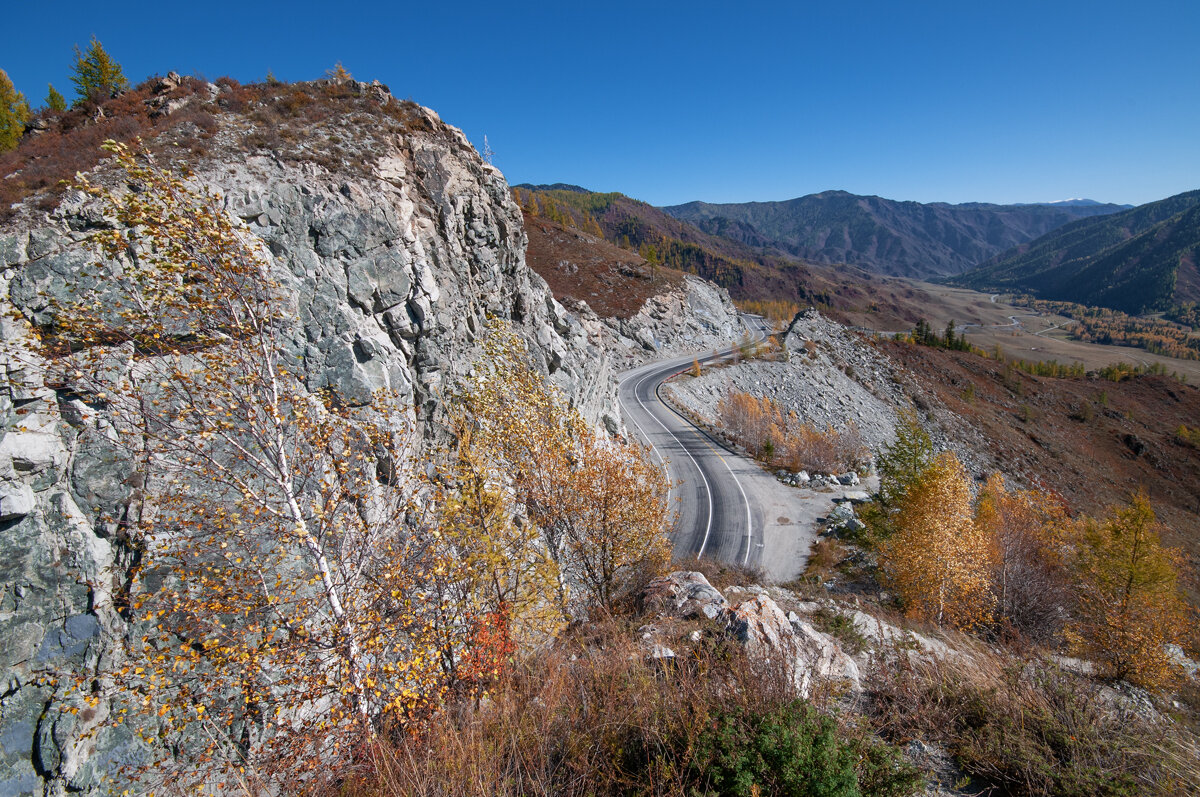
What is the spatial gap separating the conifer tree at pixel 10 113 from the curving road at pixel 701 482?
38163 millimetres

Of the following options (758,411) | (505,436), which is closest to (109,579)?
(505,436)

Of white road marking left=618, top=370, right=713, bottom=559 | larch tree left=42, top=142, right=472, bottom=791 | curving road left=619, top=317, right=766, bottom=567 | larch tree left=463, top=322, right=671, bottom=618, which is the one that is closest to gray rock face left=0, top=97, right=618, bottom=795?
larch tree left=42, top=142, right=472, bottom=791

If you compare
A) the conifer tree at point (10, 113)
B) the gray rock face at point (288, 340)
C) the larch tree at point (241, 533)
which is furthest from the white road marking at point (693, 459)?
the conifer tree at point (10, 113)

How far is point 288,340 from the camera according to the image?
44.0 ft

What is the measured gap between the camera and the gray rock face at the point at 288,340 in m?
8.55

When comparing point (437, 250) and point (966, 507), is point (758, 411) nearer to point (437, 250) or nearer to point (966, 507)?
point (966, 507)

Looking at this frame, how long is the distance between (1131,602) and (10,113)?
5987cm

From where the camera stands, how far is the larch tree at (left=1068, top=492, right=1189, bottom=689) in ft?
45.8

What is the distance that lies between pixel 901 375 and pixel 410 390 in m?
74.9

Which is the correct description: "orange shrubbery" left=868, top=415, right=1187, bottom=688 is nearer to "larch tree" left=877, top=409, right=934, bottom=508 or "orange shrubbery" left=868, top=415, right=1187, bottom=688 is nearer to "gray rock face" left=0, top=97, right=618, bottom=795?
"larch tree" left=877, top=409, right=934, bottom=508

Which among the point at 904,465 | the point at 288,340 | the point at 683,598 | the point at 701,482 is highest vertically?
the point at 288,340

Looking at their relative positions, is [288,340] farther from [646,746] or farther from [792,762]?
[792,762]

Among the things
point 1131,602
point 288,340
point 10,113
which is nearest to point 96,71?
point 10,113

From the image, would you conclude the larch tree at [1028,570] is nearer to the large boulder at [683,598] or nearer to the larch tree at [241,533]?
the large boulder at [683,598]
